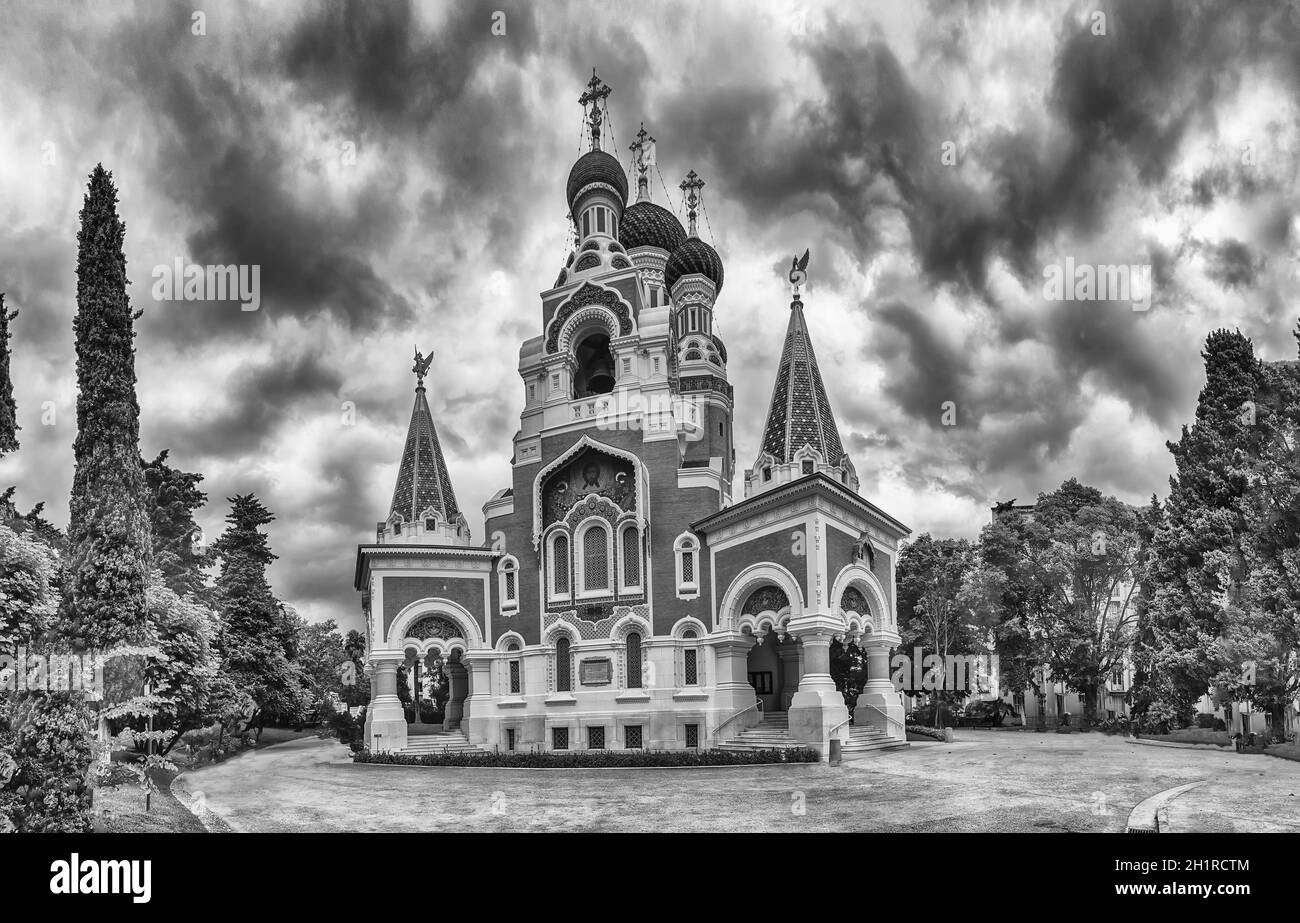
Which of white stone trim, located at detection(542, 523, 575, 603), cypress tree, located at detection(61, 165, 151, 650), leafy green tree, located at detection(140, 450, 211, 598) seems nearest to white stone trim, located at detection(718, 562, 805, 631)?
white stone trim, located at detection(542, 523, 575, 603)

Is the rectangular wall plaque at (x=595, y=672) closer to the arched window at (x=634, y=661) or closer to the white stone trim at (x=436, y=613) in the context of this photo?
the arched window at (x=634, y=661)

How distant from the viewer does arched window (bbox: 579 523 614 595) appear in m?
34.2

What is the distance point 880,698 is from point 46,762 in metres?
23.8

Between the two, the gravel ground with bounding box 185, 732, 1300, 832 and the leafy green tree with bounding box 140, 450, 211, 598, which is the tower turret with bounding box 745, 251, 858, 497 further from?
the leafy green tree with bounding box 140, 450, 211, 598

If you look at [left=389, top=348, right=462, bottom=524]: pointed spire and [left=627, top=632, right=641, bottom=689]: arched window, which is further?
[left=389, top=348, right=462, bottom=524]: pointed spire

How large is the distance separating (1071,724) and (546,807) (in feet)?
111

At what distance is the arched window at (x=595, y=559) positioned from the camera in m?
34.2

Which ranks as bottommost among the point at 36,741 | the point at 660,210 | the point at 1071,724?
the point at 1071,724

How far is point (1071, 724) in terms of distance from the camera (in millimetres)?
44406

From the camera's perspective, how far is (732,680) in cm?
3123

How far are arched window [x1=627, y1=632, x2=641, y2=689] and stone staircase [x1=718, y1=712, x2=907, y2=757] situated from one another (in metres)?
4.17

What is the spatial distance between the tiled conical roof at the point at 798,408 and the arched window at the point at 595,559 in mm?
6980
